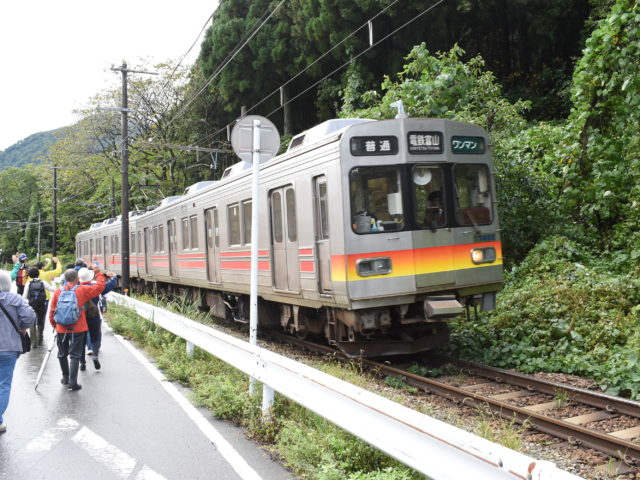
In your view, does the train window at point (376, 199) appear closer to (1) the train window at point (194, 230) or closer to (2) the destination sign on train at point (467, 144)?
(2) the destination sign on train at point (467, 144)

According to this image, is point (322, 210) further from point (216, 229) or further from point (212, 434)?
point (216, 229)

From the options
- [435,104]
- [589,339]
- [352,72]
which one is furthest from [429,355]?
[352,72]

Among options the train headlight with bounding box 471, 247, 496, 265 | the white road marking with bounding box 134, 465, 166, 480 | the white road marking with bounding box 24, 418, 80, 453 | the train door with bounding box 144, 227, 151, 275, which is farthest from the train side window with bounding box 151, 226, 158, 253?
the white road marking with bounding box 134, 465, 166, 480

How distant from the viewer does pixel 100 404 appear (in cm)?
700

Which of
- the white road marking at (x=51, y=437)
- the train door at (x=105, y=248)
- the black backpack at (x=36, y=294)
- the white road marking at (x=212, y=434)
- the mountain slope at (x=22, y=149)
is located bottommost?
the white road marking at (x=212, y=434)

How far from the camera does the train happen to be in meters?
7.77

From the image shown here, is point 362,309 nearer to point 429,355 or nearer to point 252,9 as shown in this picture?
point 429,355

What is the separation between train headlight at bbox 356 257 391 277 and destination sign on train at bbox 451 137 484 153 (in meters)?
1.83

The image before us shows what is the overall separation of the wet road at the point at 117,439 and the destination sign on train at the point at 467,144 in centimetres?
466

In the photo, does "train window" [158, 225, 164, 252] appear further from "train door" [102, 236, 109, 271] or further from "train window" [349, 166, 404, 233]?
"train window" [349, 166, 404, 233]

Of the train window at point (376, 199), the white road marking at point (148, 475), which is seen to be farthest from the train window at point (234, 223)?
the white road marking at point (148, 475)

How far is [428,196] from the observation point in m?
8.16

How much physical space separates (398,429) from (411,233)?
431 centimetres

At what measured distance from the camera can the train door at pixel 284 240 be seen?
9234 mm
